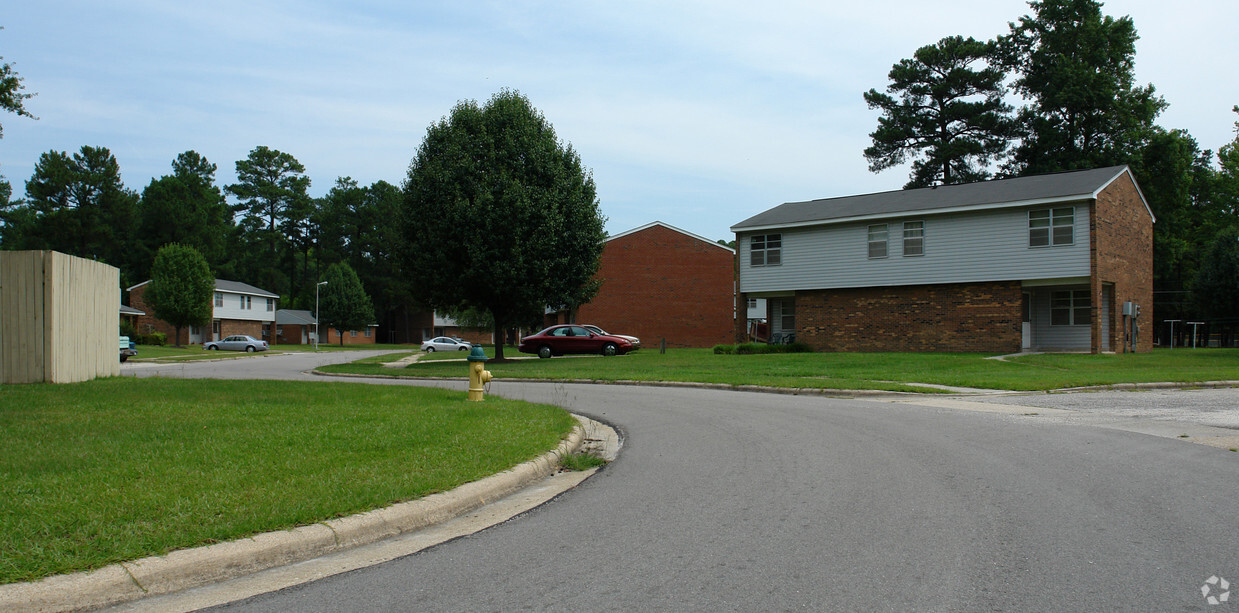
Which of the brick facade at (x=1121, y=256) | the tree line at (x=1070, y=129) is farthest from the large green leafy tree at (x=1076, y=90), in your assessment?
the brick facade at (x=1121, y=256)

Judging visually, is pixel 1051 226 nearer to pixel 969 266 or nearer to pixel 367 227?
pixel 969 266

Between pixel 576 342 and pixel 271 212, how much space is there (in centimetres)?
7240

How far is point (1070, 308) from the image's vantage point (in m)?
31.6

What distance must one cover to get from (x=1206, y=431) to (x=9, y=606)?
1220 centimetres

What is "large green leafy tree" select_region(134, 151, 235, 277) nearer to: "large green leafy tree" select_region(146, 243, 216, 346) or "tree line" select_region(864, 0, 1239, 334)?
"large green leafy tree" select_region(146, 243, 216, 346)

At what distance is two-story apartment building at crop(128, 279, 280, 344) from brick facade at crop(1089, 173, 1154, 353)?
63822 mm

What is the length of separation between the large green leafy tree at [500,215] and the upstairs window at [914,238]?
38.4 ft

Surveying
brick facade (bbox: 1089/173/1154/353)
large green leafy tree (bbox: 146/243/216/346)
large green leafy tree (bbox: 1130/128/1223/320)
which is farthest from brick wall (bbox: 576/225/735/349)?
large green leafy tree (bbox: 146/243/216/346)

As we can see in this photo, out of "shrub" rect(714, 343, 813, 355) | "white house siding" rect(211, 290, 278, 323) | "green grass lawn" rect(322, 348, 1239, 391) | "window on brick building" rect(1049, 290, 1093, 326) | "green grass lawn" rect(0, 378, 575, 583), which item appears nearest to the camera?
"green grass lawn" rect(0, 378, 575, 583)

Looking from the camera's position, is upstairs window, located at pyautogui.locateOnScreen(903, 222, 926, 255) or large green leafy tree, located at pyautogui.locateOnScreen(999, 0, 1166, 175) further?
large green leafy tree, located at pyautogui.locateOnScreen(999, 0, 1166, 175)

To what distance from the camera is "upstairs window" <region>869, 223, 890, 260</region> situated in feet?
106

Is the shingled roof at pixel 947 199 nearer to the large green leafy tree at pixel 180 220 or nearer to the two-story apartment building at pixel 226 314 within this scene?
the two-story apartment building at pixel 226 314

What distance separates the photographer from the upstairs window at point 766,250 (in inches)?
1378

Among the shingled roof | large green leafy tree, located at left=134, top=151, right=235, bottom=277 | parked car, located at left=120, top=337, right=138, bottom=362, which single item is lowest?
parked car, located at left=120, top=337, right=138, bottom=362
